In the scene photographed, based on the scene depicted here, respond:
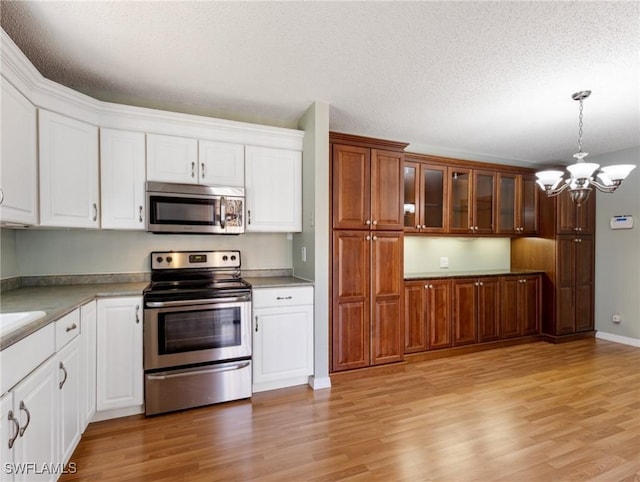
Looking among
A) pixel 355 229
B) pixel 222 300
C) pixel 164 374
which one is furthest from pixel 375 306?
pixel 164 374

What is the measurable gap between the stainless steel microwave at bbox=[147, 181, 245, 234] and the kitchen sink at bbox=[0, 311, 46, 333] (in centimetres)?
116

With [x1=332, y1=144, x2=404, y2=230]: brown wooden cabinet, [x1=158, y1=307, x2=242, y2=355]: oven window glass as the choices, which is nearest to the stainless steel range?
[x1=158, y1=307, x2=242, y2=355]: oven window glass

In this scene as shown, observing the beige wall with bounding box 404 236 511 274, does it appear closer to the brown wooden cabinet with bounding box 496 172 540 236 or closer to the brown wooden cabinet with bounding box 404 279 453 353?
the brown wooden cabinet with bounding box 496 172 540 236

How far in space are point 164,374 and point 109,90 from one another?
2289 mm

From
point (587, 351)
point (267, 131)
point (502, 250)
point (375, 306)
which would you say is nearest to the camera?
point (267, 131)

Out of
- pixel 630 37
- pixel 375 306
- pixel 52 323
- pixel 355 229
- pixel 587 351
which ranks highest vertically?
pixel 630 37

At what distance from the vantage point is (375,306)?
3219 millimetres

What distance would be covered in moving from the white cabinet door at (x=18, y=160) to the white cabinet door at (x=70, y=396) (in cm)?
80

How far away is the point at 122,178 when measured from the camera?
8.50ft

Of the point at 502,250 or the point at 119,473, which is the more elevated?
the point at 502,250

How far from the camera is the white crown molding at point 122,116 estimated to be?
1.85 metres

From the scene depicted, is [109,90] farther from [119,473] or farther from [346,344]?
[346,344]

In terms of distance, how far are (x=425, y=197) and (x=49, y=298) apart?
3.47 metres

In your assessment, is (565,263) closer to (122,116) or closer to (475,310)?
(475,310)
